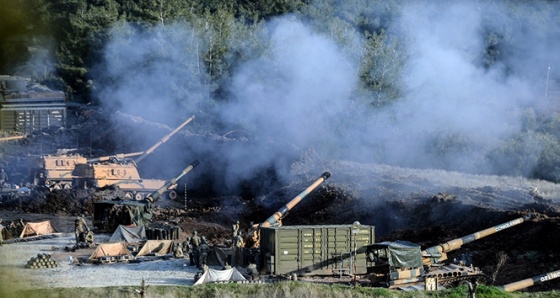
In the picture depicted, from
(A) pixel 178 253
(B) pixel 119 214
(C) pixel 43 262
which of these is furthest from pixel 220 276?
(B) pixel 119 214

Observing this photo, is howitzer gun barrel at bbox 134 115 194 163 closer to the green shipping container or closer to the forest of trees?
the forest of trees

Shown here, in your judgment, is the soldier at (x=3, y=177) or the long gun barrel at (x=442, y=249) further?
the soldier at (x=3, y=177)

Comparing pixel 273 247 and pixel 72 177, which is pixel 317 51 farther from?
pixel 273 247

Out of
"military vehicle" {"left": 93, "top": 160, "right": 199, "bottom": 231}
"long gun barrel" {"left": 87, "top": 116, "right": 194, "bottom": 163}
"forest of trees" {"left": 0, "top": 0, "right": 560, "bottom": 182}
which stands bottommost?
Answer: "military vehicle" {"left": 93, "top": 160, "right": 199, "bottom": 231}

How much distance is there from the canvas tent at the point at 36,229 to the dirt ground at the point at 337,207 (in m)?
1.28

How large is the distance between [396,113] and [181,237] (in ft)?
82.4

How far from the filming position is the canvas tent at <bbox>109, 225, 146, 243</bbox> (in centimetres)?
3088

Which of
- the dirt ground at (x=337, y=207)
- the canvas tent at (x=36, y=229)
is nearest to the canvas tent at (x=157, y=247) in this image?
the dirt ground at (x=337, y=207)

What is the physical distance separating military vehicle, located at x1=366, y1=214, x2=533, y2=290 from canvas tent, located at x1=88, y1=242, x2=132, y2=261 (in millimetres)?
8858

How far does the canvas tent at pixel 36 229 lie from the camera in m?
33.4

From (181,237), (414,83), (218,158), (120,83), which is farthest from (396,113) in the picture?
(181,237)

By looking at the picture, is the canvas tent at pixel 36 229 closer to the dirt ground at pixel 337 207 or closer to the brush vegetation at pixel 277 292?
the dirt ground at pixel 337 207

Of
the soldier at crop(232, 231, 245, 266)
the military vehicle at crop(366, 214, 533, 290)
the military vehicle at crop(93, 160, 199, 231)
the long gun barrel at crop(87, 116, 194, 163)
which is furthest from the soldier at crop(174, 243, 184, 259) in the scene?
the long gun barrel at crop(87, 116, 194, 163)

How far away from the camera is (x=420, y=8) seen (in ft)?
221
